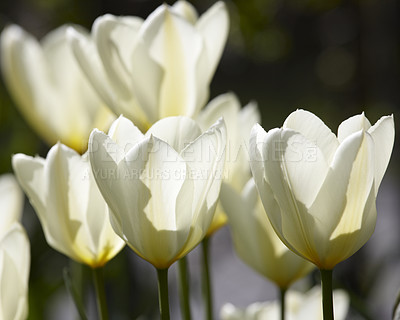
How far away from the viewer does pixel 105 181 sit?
28 cm

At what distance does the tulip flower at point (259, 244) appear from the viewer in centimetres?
38

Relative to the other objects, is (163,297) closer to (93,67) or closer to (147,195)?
(147,195)

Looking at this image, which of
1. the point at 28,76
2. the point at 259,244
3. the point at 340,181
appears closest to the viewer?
the point at 340,181

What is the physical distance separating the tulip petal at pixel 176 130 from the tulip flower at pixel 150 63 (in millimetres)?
114

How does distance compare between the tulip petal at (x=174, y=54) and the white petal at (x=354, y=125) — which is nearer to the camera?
the white petal at (x=354, y=125)

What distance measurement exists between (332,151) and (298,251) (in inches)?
1.9

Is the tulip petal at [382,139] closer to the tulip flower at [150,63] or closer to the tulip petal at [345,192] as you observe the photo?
the tulip petal at [345,192]

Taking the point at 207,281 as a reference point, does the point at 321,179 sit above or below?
above

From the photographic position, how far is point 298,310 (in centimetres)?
43

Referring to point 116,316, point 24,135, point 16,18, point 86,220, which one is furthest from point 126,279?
point 16,18

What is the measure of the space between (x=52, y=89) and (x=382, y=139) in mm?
388

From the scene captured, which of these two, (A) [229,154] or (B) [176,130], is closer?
(B) [176,130]

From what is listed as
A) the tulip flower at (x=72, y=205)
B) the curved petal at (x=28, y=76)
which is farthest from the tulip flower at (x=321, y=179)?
the curved petal at (x=28, y=76)

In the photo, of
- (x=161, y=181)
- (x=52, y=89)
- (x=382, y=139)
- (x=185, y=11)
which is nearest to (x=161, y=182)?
(x=161, y=181)
